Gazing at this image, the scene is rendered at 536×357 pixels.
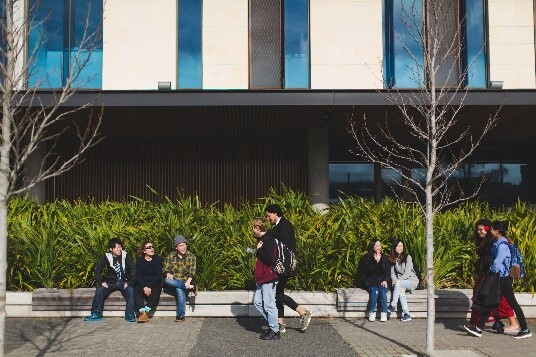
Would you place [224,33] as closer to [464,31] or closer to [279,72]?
[279,72]

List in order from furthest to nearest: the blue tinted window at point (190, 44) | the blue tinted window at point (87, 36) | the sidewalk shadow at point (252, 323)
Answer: the blue tinted window at point (190, 44), the blue tinted window at point (87, 36), the sidewalk shadow at point (252, 323)

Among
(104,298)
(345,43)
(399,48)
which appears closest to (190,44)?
(345,43)

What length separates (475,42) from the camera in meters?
15.3

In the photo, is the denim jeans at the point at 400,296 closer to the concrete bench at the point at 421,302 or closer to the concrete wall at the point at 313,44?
the concrete bench at the point at 421,302

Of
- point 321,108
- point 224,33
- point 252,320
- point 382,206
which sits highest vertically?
point 224,33

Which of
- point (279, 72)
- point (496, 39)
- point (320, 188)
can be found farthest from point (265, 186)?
point (496, 39)

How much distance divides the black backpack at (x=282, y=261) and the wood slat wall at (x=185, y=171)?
10.1 meters

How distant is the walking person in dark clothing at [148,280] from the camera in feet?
29.9

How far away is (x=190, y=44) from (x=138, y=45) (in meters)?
1.37

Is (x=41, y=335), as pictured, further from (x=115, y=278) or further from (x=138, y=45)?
(x=138, y=45)

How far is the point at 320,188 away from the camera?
16969mm

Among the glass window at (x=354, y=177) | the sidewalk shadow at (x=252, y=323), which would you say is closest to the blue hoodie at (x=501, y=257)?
the sidewalk shadow at (x=252, y=323)

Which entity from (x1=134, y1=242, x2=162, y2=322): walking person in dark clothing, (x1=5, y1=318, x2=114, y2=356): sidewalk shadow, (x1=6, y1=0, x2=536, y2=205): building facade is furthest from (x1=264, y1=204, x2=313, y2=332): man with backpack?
(x1=6, y1=0, x2=536, y2=205): building facade

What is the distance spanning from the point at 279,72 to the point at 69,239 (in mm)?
7489
